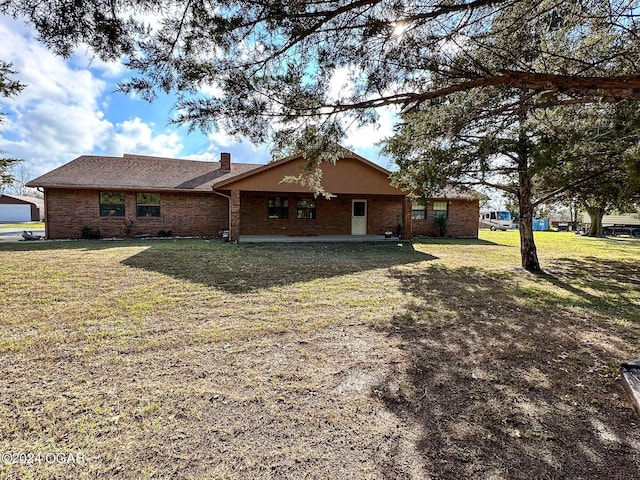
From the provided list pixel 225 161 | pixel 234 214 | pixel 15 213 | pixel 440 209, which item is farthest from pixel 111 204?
pixel 15 213

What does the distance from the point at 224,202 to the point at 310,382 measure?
14981 millimetres

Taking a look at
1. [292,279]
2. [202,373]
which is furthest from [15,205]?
[202,373]

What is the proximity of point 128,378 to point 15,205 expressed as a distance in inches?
1926

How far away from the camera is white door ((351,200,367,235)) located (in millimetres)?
18328

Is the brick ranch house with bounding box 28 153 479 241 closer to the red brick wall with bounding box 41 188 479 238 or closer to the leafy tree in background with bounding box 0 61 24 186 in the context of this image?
the red brick wall with bounding box 41 188 479 238

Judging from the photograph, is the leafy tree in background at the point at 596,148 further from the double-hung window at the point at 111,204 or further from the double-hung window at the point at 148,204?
the double-hung window at the point at 111,204

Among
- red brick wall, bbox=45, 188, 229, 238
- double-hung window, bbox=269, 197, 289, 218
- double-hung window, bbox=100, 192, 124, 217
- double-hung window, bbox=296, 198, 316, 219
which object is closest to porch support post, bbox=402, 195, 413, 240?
double-hung window, bbox=296, 198, 316, 219

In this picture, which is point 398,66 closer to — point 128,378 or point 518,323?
point 518,323

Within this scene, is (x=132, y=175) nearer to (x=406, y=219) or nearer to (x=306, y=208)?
(x=306, y=208)

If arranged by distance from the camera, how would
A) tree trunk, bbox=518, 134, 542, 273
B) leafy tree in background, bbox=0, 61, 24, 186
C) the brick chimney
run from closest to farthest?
leafy tree in background, bbox=0, 61, 24, 186 → tree trunk, bbox=518, 134, 542, 273 → the brick chimney

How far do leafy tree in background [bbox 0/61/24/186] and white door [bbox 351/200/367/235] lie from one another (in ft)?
45.1

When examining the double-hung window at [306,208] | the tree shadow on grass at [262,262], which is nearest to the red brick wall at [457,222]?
the double-hung window at [306,208]

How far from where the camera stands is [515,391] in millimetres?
2932

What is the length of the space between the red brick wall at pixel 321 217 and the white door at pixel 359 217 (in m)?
0.19
